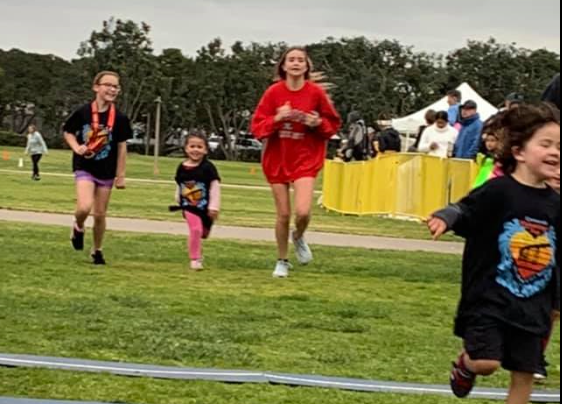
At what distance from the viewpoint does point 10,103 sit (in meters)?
82.3

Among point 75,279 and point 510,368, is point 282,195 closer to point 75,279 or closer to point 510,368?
point 75,279

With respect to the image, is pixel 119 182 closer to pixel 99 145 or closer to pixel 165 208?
pixel 99 145

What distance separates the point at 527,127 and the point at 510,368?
0.97 meters

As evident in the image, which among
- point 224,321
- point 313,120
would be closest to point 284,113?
point 313,120

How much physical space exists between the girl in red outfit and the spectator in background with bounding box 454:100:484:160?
Result: 5548 millimetres

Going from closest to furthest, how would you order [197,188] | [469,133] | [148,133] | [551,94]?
[551,94] → [197,188] → [469,133] → [148,133]

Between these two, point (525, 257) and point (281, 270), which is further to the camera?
point (281, 270)

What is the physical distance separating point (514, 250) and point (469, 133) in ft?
39.0

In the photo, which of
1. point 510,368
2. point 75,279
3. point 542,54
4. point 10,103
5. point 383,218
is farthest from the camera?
point 10,103

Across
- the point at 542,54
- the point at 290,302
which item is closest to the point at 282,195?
the point at 290,302

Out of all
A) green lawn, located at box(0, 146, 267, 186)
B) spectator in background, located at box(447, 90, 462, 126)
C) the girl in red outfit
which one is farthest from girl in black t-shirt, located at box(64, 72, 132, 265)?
green lawn, located at box(0, 146, 267, 186)

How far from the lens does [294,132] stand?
9750 mm

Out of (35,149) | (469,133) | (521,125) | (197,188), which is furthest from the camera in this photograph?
(35,149)

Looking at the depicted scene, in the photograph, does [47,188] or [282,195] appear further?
[47,188]
